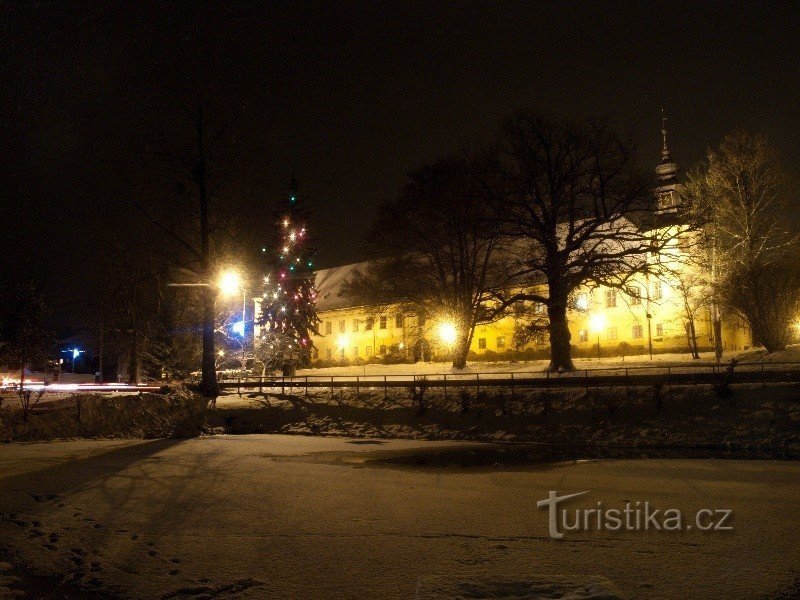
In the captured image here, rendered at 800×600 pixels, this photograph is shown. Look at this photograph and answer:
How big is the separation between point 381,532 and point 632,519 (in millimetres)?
3668

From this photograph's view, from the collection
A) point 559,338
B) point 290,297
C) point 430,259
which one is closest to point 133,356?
point 290,297

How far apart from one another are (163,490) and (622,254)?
28.4m

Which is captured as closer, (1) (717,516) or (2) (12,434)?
(1) (717,516)

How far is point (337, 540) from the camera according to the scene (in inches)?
353

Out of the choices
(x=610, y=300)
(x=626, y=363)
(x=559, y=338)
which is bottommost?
(x=626, y=363)

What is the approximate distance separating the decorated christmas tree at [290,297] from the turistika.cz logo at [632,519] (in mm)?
44258

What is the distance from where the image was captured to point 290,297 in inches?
2157

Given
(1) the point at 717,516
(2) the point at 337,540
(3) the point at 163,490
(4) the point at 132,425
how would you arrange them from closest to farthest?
1. (2) the point at 337,540
2. (1) the point at 717,516
3. (3) the point at 163,490
4. (4) the point at 132,425

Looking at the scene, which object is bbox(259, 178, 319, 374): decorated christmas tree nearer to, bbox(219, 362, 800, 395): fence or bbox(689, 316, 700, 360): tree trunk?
bbox(219, 362, 800, 395): fence

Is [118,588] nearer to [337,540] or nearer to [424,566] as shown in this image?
[337,540]

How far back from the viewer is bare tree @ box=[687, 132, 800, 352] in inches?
1713

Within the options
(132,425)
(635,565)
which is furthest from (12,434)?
(635,565)

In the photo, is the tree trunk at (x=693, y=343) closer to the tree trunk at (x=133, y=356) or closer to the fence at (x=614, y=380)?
the fence at (x=614, y=380)

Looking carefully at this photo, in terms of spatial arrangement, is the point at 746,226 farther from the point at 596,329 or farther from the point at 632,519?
the point at 632,519
